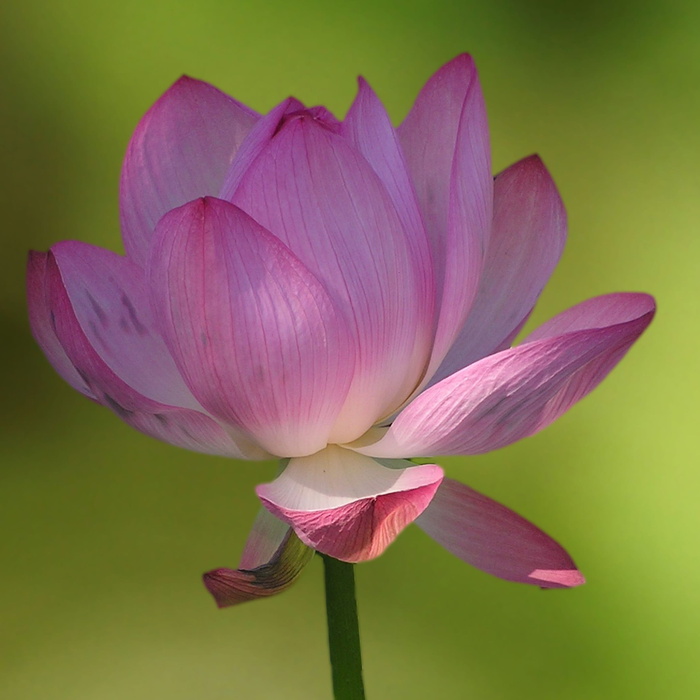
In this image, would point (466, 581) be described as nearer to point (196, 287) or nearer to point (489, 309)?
point (489, 309)

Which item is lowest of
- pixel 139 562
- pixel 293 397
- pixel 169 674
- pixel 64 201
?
pixel 169 674

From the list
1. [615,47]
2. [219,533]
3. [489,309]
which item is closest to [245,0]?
[615,47]

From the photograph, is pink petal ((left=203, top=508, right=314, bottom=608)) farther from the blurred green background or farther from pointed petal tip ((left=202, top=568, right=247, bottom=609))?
the blurred green background

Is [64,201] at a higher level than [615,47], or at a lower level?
lower

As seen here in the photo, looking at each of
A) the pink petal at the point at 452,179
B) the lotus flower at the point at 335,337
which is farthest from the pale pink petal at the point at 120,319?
the pink petal at the point at 452,179

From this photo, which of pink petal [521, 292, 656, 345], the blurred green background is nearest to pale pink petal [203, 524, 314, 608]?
pink petal [521, 292, 656, 345]

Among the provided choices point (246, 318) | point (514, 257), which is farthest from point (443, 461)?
point (246, 318)

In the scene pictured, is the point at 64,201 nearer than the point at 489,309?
No
